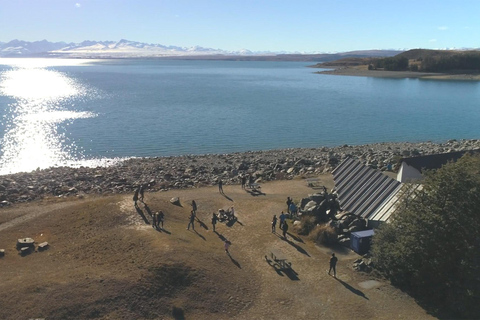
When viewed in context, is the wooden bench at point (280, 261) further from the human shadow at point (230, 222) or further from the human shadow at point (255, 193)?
the human shadow at point (255, 193)

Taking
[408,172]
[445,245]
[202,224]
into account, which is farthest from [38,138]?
[445,245]

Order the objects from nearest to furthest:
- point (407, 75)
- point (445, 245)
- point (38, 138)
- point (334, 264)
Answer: point (445, 245) < point (334, 264) < point (38, 138) < point (407, 75)

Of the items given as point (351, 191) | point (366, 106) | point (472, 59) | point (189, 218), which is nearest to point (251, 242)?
point (189, 218)

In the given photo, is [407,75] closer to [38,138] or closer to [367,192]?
[38,138]

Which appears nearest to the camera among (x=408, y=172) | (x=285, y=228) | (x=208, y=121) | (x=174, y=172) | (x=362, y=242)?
(x=362, y=242)

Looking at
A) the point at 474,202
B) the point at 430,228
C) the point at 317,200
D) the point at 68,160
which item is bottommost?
the point at 68,160

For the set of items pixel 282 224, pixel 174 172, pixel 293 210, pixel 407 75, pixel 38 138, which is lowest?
pixel 38 138

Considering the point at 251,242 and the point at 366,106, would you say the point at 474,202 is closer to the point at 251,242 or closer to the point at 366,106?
the point at 251,242
